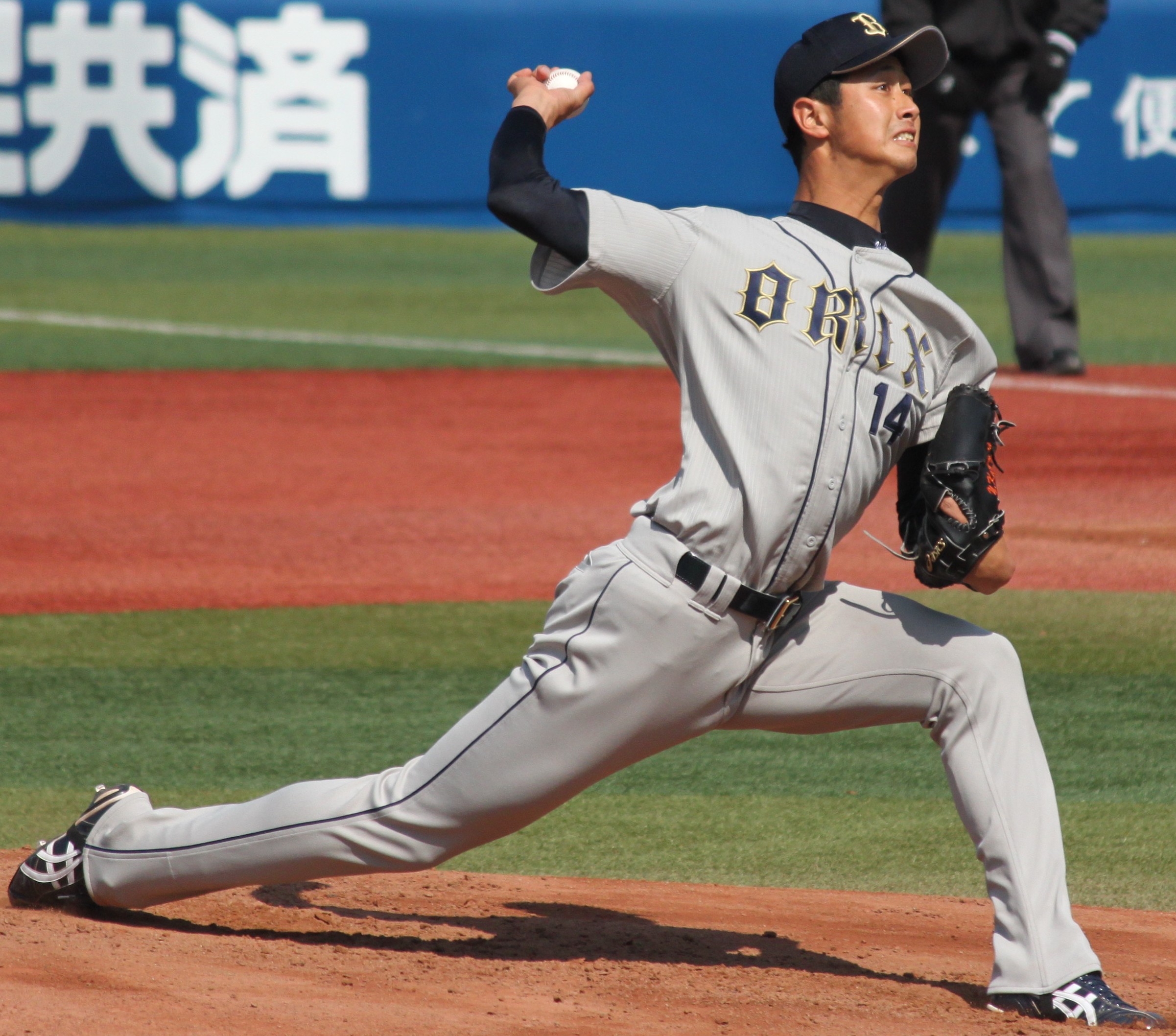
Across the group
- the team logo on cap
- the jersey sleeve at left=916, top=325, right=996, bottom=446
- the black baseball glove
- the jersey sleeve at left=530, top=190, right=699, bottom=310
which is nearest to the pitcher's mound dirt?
the black baseball glove

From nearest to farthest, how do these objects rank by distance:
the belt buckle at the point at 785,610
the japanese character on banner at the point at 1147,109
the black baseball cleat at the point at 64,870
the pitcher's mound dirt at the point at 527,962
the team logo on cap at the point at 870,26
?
the pitcher's mound dirt at the point at 527,962
the belt buckle at the point at 785,610
the team logo on cap at the point at 870,26
the black baseball cleat at the point at 64,870
the japanese character on banner at the point at 1147,109

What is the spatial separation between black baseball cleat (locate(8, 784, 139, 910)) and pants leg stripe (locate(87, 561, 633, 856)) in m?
0.11

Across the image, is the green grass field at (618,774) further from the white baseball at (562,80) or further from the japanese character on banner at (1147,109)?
the japanese character on banner at (1147,109)

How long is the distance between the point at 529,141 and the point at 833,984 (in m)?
1.52

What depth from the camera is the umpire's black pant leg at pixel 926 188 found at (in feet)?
36.3

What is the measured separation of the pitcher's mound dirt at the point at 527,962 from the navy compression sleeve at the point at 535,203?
48.7 inches

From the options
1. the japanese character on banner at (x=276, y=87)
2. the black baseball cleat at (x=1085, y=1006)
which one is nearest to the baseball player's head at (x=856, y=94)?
the black baseball cleat at (x=1085, y=1006)

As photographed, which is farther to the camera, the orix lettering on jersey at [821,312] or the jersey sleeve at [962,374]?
the jersey sleeve at [962,374]

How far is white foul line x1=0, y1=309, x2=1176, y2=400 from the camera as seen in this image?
513 inches

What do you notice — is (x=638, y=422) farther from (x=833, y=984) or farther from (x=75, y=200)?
(x=75, y=200)

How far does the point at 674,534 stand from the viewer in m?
3.17

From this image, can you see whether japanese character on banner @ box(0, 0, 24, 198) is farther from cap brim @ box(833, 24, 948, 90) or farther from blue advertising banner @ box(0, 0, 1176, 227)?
cap brim @ box(833, 24, 948, 90)

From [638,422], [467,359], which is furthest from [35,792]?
[467,359]

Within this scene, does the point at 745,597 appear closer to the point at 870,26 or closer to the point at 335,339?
the point at 870,26
